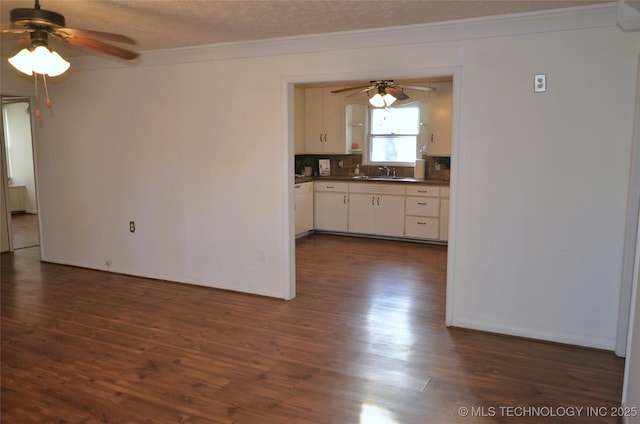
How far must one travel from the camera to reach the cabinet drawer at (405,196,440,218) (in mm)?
6914

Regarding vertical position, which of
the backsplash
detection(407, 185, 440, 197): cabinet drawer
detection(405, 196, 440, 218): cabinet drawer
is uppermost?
the backsplash

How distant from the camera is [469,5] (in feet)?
10.8

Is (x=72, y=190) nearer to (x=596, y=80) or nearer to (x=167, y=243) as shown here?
(x=167, y=243)

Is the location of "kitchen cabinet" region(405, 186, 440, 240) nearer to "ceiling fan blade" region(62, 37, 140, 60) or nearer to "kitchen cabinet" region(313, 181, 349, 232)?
"kitchen cabinet" region(313, 181, 349, 232)

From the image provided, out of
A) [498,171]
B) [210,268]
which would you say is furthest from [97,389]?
[498,171]

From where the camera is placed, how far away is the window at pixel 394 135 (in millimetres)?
7727

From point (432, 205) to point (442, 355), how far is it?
3.78 m

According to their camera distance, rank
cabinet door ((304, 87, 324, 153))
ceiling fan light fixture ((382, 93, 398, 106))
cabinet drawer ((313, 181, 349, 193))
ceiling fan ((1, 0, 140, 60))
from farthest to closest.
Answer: cabinet door ((304, 87, 324, 153)) < cabinet drawer ((313, 181, 349, 193)) < ceiling fan light fixture ((382, 93, 398, 106)) < ceiling fan ((1, 0, 140, 60))

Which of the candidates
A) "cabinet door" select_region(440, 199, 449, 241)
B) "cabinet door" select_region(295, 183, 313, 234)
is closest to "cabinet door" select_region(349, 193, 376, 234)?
"cabinet door" select_region(295, 183, 313, 234)

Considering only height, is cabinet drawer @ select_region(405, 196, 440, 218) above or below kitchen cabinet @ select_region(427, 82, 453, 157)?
below

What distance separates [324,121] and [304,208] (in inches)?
58.2

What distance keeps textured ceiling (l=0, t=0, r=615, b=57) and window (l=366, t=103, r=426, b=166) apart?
3.95 meters

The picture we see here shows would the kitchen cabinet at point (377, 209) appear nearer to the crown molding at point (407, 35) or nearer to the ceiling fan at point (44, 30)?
the crown molding at point (407, 35)

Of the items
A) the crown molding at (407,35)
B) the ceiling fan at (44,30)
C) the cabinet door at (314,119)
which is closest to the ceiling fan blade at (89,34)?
the ceiling fan at (44,30)
